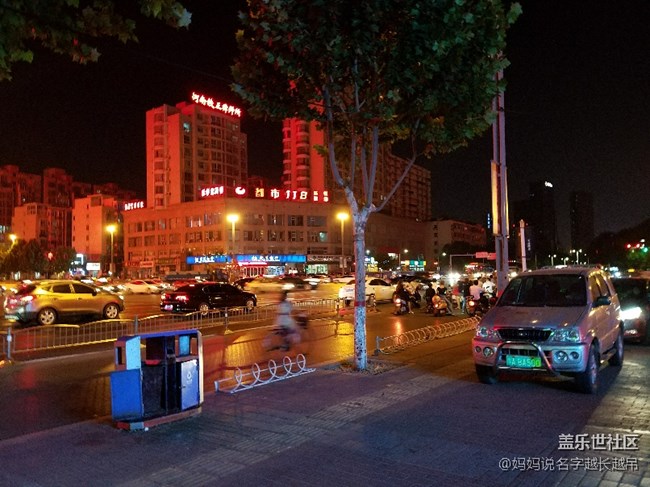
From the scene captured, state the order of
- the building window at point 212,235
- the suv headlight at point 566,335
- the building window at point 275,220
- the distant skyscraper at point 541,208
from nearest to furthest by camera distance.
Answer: the suv headlight at point 566,335 < the building window at point 212,235 < the building window at point 275,220 < the distant skyscraper at point 541,208

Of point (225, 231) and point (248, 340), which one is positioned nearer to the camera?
point (248, 340)

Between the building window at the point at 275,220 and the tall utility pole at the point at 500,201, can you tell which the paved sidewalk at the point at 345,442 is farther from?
the building window at the point at 275,220

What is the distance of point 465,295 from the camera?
23203 mm

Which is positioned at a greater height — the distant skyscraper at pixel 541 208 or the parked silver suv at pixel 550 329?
the distant skyscraper at pixel 541 208

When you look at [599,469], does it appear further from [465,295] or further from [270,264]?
[270,264]

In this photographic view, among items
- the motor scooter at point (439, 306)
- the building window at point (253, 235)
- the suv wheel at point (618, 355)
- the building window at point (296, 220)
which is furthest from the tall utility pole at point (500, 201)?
the building window at point (296, 220)

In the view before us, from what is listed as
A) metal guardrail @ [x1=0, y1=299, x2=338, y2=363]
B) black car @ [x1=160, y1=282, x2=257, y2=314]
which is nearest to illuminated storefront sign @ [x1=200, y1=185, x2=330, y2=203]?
black car @ [x1=160, y1=282, x2=257, y2=314]

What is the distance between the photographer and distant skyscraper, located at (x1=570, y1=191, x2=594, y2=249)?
14943 centimetres

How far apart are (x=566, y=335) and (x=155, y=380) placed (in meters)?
5.81

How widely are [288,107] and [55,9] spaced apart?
551 cm

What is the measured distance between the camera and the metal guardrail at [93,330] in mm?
13914

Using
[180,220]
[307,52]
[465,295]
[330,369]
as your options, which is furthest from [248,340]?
[180,220]

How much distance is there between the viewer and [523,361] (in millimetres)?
8219

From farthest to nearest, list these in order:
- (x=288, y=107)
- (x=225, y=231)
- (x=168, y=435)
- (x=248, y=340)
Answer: (x=225, y=231)
(x=248, y=340)
(x=288, y=107)
(x=168, y=435)
